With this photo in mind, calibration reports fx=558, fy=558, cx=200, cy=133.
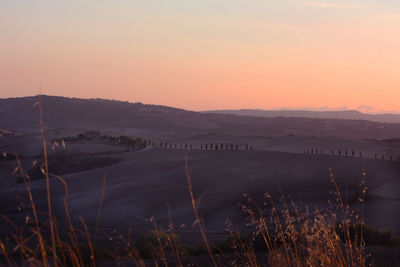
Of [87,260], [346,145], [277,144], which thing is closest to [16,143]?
[277,144]

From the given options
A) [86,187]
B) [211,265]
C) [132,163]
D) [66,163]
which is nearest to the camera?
[211,265]

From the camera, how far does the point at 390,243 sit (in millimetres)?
12312

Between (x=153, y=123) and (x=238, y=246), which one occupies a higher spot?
(x=153, y=123)

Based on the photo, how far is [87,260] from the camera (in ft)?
35.3

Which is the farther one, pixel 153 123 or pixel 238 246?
pixel 153 123

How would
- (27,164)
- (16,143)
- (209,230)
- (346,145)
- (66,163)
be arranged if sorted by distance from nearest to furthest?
(209,230) < (66,163) < (27,164) < (16,143) < (346,145)

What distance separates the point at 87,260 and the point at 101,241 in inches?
295

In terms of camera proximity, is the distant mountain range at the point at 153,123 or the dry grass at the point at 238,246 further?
the distant mountain range at the point at 153,123

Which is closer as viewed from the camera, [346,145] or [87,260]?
[87,260]

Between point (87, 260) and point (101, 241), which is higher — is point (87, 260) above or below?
above

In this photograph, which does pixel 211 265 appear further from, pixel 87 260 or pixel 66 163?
pixel 66 163

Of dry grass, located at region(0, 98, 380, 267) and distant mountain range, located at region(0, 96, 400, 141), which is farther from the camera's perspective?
distant mountain range, located at region(0, 96, 400, 141)

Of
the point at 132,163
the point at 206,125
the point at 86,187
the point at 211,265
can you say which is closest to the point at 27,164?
the point at 132,163

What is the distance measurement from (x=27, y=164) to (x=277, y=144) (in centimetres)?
3403
